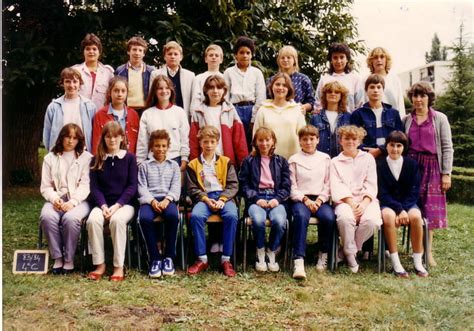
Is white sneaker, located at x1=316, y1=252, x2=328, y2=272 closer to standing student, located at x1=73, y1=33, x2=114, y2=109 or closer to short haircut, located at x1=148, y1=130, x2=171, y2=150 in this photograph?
short haircut, located at x1=148, y1=130, x2=171, y2=150

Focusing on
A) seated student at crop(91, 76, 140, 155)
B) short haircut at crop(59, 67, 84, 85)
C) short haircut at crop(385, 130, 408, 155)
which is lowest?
short haircut at crop(385, 130, 408, 155)

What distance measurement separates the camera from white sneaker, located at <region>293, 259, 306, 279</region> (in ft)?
15.9

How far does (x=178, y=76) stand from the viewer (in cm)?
585

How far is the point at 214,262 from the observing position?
539 centimetres

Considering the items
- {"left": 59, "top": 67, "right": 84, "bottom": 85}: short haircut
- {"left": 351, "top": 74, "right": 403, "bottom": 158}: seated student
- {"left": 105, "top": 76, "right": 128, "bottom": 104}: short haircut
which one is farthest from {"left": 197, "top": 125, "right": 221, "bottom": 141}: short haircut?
{"left": 351, "top": 74, "right": 403, "bottom": 158}: seated student

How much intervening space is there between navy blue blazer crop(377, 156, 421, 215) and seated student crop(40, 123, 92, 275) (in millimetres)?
2973

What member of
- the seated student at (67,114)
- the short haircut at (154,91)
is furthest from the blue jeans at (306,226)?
the seated student at (67,114)

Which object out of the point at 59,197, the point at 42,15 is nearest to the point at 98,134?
the point at 59,197

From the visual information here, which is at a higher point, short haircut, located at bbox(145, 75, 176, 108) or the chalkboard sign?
short haircut, located at bbox(145, 75, 176, 108)

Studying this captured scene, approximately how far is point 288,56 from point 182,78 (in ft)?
4.00

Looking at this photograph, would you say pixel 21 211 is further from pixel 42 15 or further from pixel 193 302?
pixel 193 302

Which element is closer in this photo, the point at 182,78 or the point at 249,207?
the point at 249,207

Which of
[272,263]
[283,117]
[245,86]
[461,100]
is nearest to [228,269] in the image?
[272,263]

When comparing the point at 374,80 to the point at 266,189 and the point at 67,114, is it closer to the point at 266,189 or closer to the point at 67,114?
the point at 266,189
